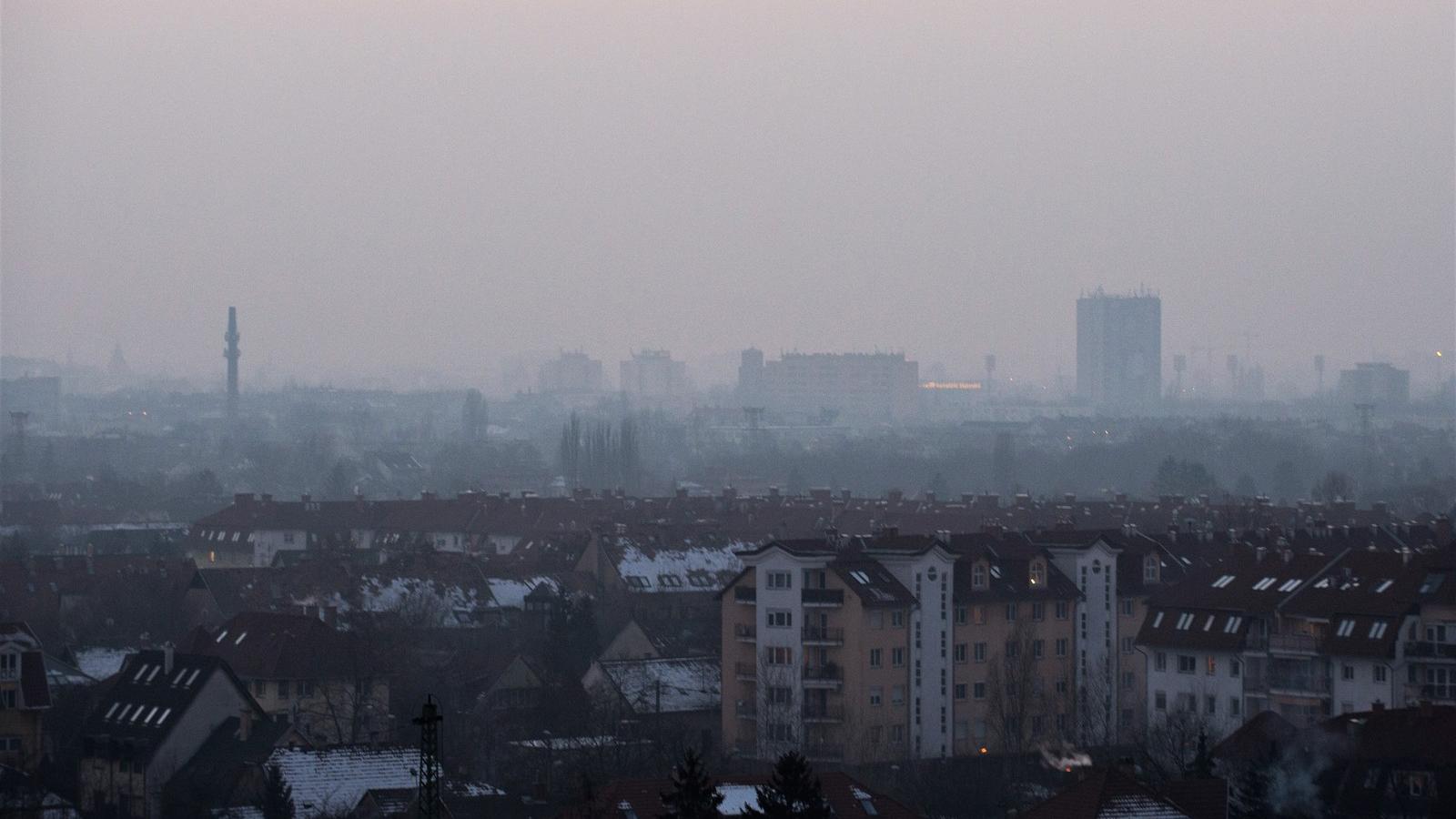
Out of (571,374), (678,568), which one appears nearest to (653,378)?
(571,374)

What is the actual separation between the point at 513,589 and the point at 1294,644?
8.82 meters

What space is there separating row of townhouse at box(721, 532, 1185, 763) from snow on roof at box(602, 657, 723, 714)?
46 cm

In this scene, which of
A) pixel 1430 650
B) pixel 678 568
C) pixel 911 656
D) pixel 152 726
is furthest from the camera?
pixel 678 568

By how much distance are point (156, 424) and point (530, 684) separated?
9246 centimetres

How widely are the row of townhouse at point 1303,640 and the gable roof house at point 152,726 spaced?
5.93m

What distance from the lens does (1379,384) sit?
118188 millimetres

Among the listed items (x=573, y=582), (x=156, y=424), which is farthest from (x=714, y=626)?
(x=156, y=424)

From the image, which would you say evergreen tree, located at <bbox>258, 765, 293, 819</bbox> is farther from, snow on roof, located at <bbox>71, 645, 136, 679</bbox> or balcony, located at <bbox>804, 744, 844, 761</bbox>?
snow on roof, located at <bbox>71, 645, 136, 679</bbox>

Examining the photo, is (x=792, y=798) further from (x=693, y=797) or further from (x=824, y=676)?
(x=824, y=676)

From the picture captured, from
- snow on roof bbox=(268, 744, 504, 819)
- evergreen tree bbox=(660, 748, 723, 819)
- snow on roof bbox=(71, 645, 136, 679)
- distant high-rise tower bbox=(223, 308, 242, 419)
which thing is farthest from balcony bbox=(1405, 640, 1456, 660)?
distant high-rise tower bbox=(223, 308, 242, 419)

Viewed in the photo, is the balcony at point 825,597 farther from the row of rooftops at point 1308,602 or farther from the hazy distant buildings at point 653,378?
the hazy distant buildings at point 653,378

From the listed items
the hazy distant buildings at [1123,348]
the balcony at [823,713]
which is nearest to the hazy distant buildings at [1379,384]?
the hazy distant buildings at [1123,348]

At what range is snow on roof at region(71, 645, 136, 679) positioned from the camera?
1848cm

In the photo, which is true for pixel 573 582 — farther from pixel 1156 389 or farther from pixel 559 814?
pixel 1156 389
